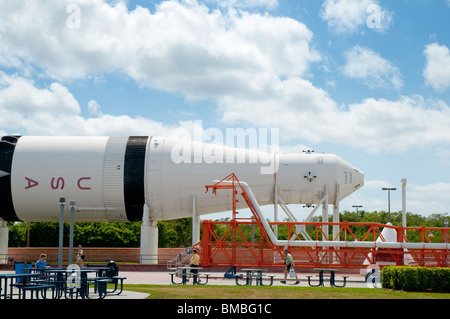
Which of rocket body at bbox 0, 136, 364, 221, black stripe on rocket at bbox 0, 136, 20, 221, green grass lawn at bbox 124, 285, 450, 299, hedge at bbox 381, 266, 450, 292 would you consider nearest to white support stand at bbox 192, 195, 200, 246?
rocket body at bbox 0, 136, 364, 221

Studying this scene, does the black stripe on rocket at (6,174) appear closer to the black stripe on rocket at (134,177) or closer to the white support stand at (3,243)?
the white support stand at (3,243)

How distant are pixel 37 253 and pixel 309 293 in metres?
28.2

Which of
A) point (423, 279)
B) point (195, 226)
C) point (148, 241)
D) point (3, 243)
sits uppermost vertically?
point (195, 226)

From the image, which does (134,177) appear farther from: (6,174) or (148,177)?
(6,174)

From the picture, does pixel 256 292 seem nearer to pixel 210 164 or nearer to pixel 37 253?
pixel 210 164

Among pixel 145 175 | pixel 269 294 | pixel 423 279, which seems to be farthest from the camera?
pixel 145 175

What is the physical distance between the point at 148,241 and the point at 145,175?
434cm

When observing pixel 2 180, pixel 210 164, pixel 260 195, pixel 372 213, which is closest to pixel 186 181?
pixel 210 164

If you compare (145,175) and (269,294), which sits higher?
(145,175)

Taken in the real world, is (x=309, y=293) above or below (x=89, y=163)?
below

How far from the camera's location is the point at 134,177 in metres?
33.4

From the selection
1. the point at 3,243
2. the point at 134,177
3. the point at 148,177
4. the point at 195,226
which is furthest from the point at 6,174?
the point at 195,226

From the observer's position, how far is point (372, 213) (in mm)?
104312

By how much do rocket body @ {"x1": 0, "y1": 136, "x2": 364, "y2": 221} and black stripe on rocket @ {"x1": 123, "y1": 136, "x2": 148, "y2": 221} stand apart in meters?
0.06
